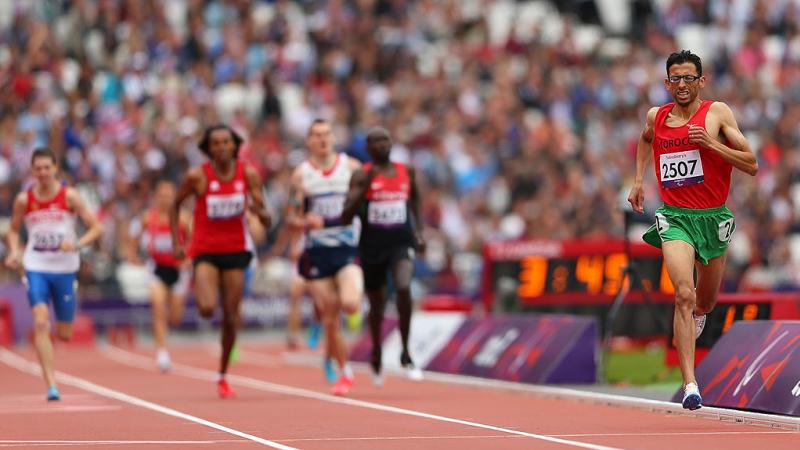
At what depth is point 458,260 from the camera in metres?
32.3

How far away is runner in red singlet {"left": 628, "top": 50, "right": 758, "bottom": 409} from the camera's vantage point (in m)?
12.5

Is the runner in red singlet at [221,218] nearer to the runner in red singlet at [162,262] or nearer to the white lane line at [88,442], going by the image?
the white lane line at [88,442]

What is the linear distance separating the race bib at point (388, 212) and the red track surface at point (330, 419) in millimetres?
1703

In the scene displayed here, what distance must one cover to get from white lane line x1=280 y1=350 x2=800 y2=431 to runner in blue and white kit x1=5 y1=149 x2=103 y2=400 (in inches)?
174

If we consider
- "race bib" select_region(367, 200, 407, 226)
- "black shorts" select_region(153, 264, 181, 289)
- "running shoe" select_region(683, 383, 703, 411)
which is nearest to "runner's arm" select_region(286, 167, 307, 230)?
"race bib" select_region(367, 200, 407, 226)

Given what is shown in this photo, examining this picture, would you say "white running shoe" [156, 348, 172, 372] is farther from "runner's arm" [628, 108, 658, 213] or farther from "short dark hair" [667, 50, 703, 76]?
"short dark hair" [667, 50, 703, 76]

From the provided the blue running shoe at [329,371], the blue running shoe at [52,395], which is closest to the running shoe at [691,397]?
the blue running shoe at [52,395]

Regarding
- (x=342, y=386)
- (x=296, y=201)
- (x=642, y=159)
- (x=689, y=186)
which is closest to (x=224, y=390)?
(x=342, y=386)

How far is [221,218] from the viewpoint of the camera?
55.6 feet

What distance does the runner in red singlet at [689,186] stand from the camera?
41.1 feet

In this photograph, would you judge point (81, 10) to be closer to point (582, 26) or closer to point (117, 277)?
point (117, 277)

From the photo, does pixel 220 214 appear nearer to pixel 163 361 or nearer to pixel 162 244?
pixel 163 361

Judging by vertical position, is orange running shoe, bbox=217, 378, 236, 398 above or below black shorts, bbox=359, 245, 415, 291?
below

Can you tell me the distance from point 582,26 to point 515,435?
101 feet
